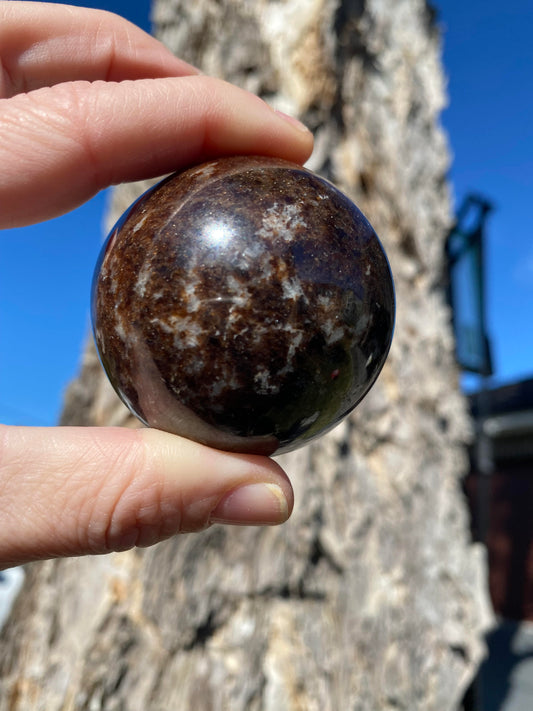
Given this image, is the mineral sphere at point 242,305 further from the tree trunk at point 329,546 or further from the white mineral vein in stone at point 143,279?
the tree trunk at point 329,546

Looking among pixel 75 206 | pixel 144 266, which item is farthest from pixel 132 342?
pixel 75 206

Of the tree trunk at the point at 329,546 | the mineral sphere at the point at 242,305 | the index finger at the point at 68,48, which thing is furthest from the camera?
the tree trunk at the point at 329,546

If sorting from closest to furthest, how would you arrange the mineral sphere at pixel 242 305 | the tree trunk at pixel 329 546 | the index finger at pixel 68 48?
the mineral sphere at pixel 242 305
the index finger at pixel 68 48
the tree trunk at pixel 329 546

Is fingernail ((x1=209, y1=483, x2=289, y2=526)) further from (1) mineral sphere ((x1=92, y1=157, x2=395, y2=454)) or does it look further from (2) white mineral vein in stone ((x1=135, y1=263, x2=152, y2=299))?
(2) white mineral vein in stone ((x1=135, y1=263, x2=152, y2=299))

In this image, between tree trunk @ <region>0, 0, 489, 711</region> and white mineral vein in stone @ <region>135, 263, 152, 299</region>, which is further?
tree trunk @ <region>0, 0, 489, 711</region>

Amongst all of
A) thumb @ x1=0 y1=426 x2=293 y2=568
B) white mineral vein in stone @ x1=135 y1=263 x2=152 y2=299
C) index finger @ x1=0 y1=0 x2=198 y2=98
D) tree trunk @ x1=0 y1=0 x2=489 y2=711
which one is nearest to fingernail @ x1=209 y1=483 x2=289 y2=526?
thumb @ x1=0 y1=426 x2=293 y2=568

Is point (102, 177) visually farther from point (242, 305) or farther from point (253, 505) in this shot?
point (253, 505)

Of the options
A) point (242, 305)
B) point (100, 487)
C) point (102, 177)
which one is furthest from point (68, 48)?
point (100, 487)

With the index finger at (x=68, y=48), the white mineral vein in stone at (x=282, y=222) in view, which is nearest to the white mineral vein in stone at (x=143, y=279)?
the white mineral vein in stone at (x=282, y=222)
